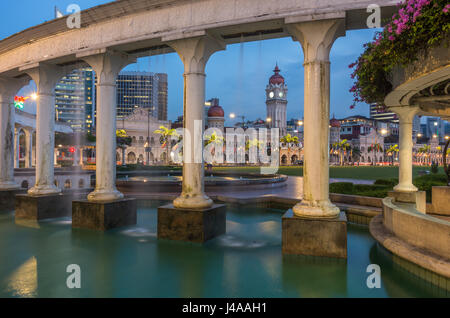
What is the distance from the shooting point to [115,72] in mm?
9641

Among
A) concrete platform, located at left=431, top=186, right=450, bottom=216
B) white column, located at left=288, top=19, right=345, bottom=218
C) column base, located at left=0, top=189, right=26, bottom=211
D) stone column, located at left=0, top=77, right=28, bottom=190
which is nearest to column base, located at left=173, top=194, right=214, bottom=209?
white column, located at left=288, top=19, right=345, bottom=218

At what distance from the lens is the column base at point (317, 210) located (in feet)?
22.1

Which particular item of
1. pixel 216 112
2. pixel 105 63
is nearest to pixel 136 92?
pixel 216 112

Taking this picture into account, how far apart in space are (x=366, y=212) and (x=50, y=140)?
10821 mm

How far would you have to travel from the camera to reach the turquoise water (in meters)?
5.43

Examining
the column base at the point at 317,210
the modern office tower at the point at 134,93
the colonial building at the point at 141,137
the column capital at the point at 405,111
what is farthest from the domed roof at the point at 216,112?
→ the column base at the point at 317,210

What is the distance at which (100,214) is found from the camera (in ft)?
30.2

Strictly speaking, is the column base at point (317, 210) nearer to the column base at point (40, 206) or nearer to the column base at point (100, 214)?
the column base at point (100, 214)

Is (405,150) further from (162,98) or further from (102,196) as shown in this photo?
(162,98)

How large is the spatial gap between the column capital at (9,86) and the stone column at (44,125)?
87.0 inches

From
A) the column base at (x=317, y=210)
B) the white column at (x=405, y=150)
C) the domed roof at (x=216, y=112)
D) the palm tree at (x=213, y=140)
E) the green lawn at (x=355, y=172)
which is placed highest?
the domed roof at (x=216, y=112)

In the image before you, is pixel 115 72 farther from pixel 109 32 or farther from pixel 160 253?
pixel 160 253

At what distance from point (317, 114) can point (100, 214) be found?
6.46 meters
